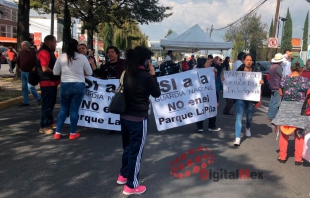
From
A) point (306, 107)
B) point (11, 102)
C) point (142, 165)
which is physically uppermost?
point (306, 107)

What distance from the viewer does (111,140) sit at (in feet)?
21.1

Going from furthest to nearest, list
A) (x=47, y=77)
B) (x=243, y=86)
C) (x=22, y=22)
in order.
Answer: (x=22, y=22) → (x=243, y=86) → (x=47, y=77)

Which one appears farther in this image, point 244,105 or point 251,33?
point 251,33

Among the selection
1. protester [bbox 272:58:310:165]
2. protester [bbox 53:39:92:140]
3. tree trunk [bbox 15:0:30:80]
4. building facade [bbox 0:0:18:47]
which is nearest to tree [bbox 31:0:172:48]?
tree trunk [bbox 15:0:30:80]

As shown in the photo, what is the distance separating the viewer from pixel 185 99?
23.1ft

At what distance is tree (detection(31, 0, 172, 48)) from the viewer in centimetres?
2444

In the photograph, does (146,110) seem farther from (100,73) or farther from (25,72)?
(25,72)

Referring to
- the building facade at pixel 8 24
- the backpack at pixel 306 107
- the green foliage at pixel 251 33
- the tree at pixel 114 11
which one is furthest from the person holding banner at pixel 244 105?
the building facade at pixel 8 24

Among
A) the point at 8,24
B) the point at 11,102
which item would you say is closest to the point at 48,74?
the point at 11,102

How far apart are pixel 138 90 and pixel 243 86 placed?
11.7 ft

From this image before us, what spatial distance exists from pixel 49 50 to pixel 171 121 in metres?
2.80

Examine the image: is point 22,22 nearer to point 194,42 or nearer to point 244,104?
point 194,42

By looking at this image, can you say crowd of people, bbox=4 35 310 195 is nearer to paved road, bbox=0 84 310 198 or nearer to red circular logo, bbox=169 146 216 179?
paved road, bbox=0 84 310 198

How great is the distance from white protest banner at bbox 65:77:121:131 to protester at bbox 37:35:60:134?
2.07ft
